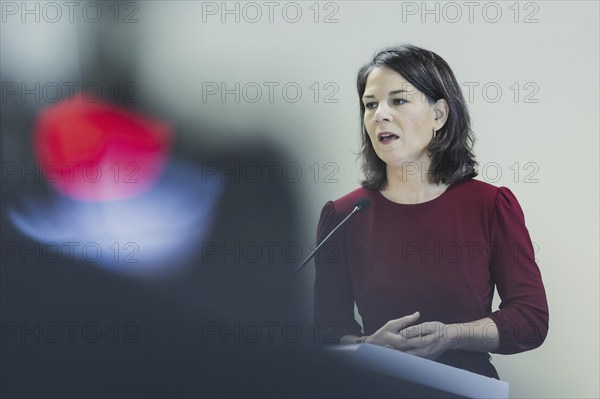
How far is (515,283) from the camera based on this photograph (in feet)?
6.61

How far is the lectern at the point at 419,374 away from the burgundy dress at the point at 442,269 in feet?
1.46

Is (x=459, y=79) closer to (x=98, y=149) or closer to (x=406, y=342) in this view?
(x=406, y=342)

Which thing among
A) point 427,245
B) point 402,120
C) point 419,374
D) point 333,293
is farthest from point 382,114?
point 419,374

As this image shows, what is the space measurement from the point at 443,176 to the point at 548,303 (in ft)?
1.42

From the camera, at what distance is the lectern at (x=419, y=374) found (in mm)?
1507

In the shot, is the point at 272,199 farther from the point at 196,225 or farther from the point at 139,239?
the point at 139,239

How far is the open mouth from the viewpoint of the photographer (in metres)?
2.11

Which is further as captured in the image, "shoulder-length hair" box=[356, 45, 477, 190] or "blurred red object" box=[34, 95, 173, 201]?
"blurred red object" box=[34, 95, 173, 201]

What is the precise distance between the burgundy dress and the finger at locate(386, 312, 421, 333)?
2cm

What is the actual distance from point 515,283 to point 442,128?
440 millimetres

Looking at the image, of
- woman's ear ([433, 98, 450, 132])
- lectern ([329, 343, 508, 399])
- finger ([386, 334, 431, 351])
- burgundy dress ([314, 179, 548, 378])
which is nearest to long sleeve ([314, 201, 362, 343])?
burgundy dress ([314, 179, 548, 378])

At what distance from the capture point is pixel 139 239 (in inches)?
92.0

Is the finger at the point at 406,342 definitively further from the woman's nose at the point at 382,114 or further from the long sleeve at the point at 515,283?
the woman's nose at the point at 382,114

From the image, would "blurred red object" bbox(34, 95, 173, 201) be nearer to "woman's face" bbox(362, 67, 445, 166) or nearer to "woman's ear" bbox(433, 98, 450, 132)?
"woman's face" bbox(362, 67, 445, 166)
